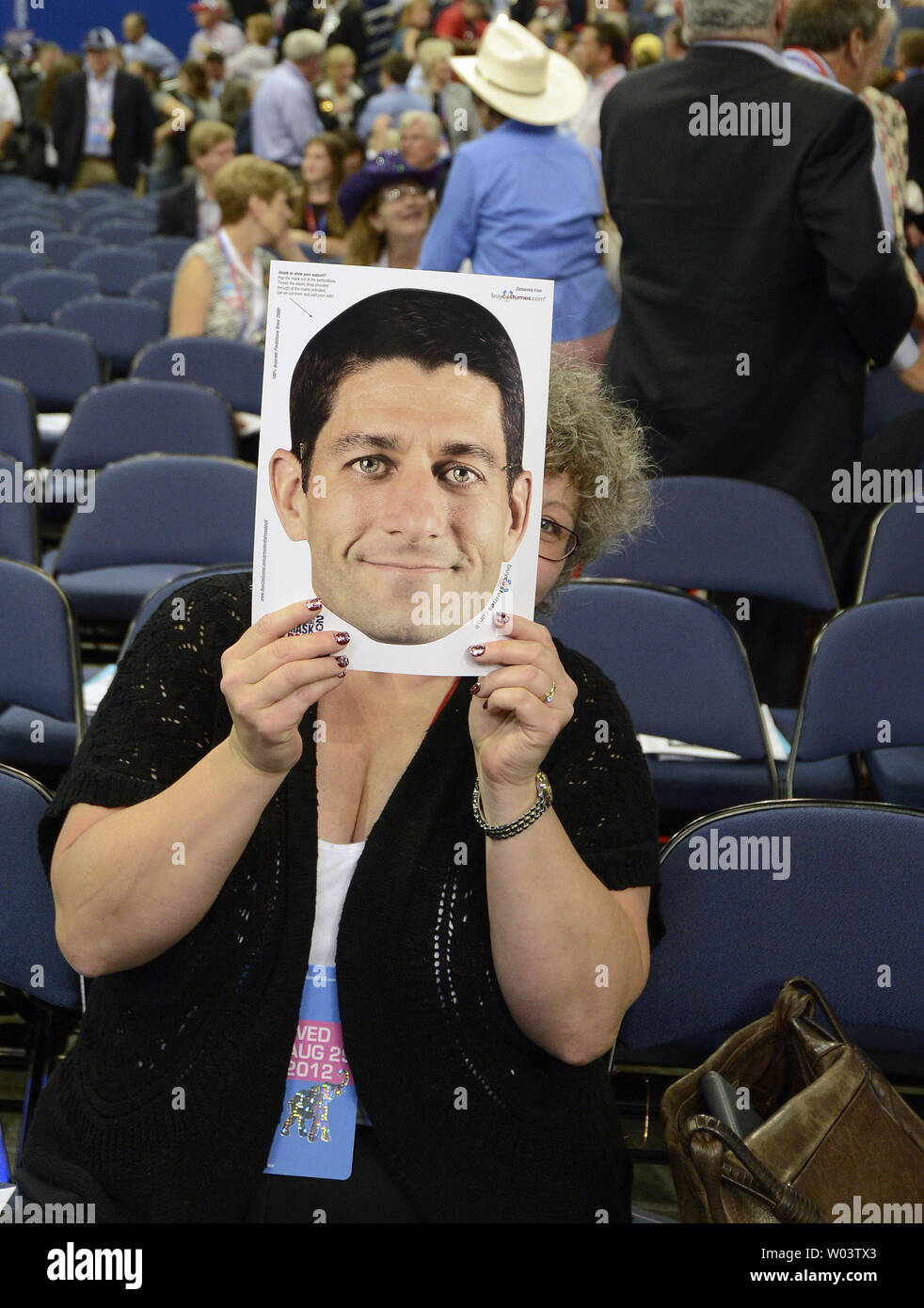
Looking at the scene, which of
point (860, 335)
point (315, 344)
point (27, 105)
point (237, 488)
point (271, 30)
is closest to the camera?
point (315, 344)

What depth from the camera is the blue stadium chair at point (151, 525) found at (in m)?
3.29

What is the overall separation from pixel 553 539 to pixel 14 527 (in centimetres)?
213

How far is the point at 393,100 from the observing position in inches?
373

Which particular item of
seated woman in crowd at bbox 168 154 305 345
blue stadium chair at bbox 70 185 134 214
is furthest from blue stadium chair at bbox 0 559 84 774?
blue stadium chair at bbox 70 185 134 214

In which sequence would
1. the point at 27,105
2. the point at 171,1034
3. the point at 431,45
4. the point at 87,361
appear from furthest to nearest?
the point at 27,105 → the point at 431,45 → the point at 87,361 → the point at 171,1034

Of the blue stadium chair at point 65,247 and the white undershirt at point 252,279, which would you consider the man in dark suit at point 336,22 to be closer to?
the blue stadium chair at point 65,247

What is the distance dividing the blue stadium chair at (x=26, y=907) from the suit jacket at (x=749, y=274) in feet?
6.49

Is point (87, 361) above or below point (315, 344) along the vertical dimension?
below

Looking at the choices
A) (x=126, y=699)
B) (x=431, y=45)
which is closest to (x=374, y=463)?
(x=126, y=699)

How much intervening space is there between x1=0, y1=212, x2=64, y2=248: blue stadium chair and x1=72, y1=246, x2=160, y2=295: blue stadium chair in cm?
45

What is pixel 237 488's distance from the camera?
328 centimetres
